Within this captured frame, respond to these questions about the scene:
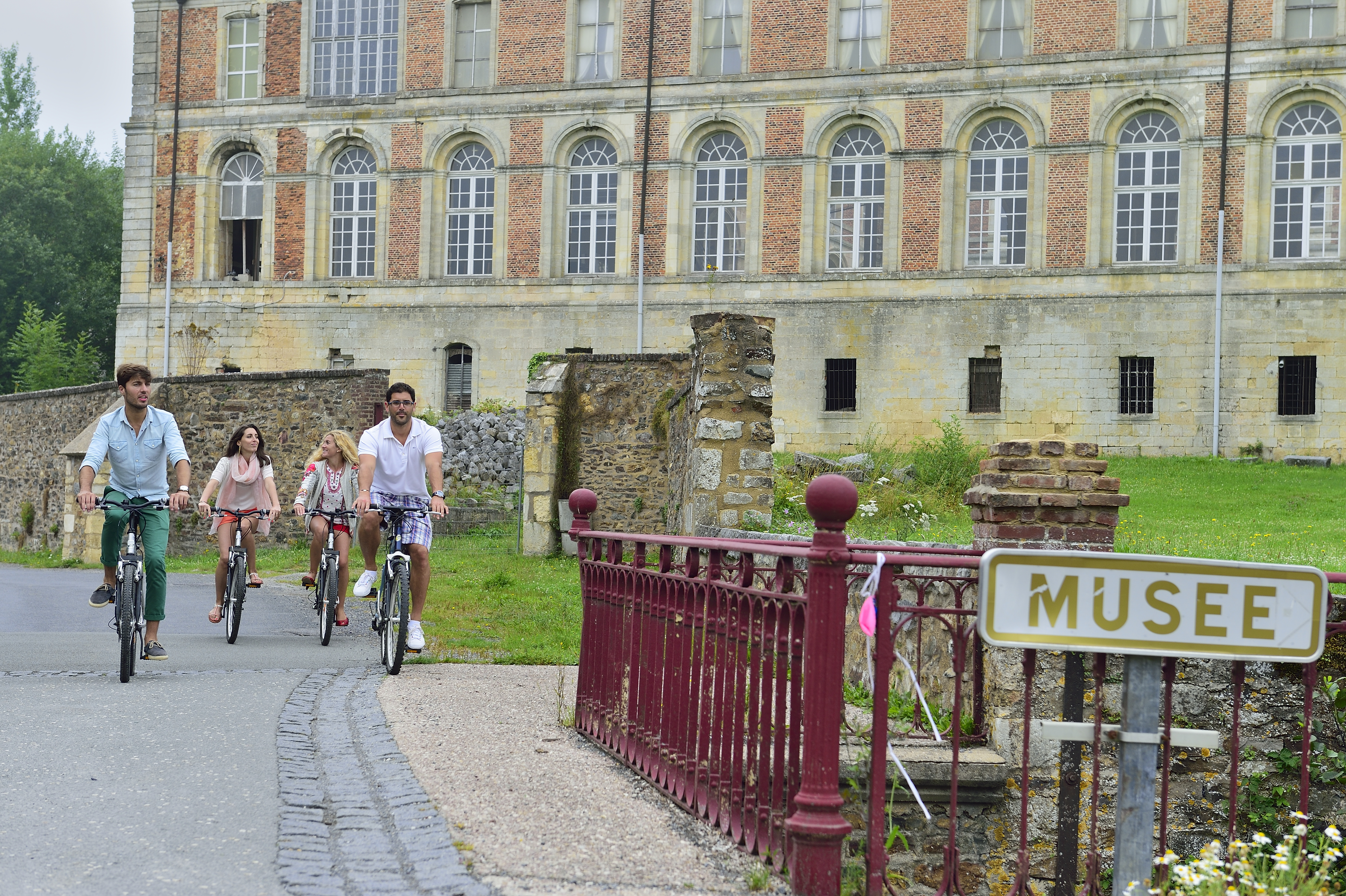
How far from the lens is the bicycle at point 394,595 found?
29.0 ft

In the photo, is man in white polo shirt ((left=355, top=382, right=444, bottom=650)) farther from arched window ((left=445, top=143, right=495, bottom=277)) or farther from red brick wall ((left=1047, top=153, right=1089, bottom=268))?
arched window ((left=445, top=143, right=495, bottom=277))

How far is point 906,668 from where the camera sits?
8211 mm

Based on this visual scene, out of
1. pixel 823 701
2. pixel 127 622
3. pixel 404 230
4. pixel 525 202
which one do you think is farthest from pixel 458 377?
pixel 823 701

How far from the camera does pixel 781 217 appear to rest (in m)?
33.4

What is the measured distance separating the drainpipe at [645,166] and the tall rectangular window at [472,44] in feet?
14.4

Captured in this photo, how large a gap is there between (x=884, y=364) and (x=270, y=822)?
28.1 meters

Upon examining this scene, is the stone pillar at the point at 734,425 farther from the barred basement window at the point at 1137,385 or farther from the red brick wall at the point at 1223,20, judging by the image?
the red brick wall at the point at 1223,20

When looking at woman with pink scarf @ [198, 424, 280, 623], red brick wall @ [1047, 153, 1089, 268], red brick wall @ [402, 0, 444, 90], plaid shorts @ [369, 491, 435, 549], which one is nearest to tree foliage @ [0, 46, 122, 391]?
red brick wall @ [402, 0, 444, 90]

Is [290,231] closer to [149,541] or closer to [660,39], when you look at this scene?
[660,39]

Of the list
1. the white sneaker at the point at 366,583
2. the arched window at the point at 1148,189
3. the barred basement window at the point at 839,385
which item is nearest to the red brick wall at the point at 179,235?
the barred basement window at the point at 839,385

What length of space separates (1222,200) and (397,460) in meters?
26.3

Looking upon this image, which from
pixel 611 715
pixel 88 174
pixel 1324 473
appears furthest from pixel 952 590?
pixel 88 174

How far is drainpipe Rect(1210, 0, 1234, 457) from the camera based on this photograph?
30.3m

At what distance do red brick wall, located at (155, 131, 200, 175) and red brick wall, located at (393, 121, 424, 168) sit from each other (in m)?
5.65
